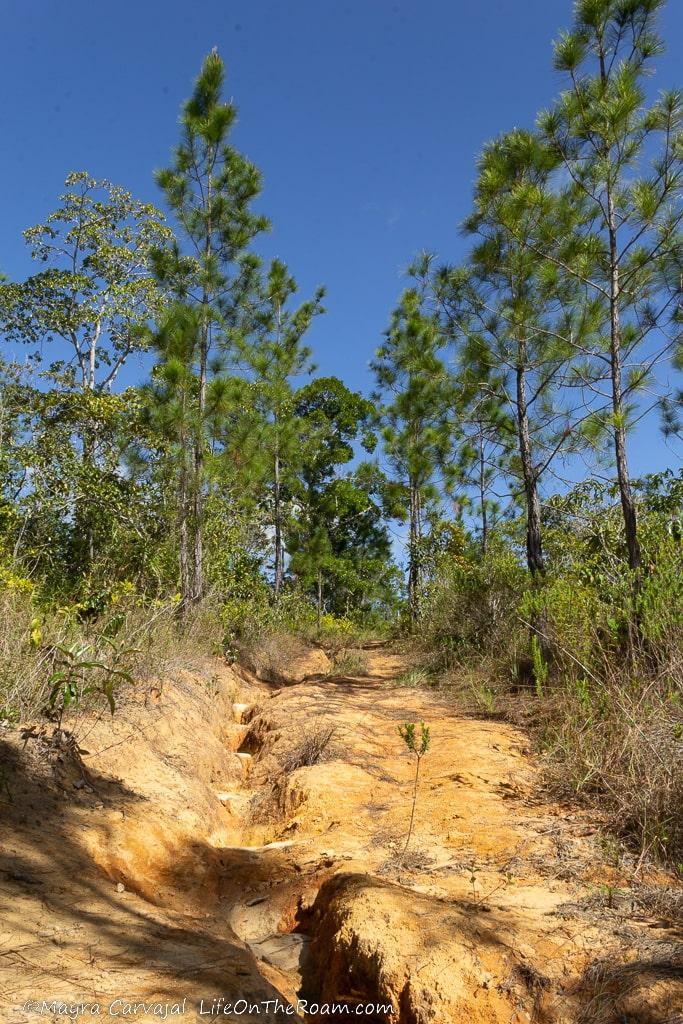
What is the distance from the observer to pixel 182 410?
9555mm

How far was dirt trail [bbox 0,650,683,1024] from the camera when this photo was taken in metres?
2.13

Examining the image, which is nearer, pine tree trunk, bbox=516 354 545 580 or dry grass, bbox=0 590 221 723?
dry grass, bbox=0 590 221 723

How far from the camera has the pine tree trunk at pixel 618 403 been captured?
21.2 feet

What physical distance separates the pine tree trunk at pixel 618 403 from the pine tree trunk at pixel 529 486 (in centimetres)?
134

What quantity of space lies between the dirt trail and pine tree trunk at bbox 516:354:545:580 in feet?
10.0

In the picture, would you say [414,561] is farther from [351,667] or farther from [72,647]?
[72,647]

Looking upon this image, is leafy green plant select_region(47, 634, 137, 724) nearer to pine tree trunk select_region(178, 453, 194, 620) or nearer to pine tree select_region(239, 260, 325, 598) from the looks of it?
pine tree trunk select_region(178, 453, 194, 620)

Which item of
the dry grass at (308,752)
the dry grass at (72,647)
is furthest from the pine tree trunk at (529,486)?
the dry grass at (72,647)

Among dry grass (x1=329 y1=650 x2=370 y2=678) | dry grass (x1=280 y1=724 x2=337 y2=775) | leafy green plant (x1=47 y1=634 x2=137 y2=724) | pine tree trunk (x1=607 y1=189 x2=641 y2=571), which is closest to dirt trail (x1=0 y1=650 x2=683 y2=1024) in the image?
dry grass (x1=280 y1=724 x2=337 y2=775)

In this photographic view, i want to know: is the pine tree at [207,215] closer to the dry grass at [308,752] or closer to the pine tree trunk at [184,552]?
the pine tree trunk at [184,552]

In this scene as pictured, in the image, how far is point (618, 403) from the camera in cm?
679

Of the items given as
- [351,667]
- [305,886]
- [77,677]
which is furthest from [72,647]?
[351,667]

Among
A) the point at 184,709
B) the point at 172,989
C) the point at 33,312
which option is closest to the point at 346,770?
the point at 184,709

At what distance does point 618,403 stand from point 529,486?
186 cm
